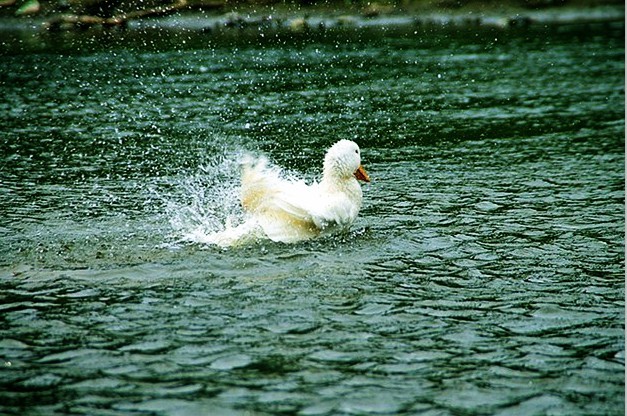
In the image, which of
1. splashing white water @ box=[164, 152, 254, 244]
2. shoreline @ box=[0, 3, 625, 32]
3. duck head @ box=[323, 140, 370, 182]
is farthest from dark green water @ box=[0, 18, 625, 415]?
shoreline @ box=[0, 3, 625, 32]

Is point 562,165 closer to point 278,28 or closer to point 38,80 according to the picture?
point 38,80

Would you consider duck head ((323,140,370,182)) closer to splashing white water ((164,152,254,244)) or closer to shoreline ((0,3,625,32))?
splashing white water ((164,152,254,244))

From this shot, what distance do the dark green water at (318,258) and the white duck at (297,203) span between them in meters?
0.25

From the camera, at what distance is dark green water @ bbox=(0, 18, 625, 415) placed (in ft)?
26.9

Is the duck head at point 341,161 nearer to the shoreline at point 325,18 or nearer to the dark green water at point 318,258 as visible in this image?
the dark green water at point 318,258

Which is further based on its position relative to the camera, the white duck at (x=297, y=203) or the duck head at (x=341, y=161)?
the duck head at (x=341, y=161)

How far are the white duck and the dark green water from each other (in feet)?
0.82

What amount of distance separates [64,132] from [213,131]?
3.37 m

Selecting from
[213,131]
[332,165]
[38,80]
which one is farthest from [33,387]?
[38,80]

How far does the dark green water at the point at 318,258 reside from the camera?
8203mm

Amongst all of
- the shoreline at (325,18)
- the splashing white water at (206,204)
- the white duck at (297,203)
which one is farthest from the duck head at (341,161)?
the shoreline at (325,18)

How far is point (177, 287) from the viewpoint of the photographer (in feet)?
35.1

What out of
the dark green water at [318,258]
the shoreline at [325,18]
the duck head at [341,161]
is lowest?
the dark green water at [318,258]

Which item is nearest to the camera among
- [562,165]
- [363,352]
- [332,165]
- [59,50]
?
[363,352]
